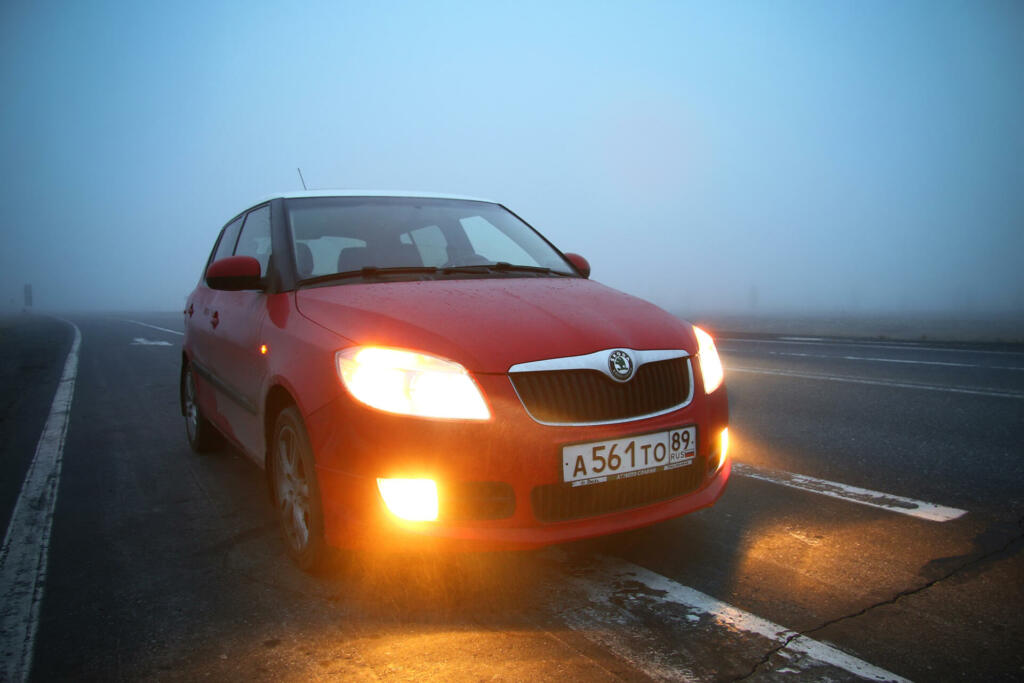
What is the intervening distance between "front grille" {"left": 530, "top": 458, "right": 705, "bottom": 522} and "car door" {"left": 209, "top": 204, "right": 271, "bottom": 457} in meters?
1.47

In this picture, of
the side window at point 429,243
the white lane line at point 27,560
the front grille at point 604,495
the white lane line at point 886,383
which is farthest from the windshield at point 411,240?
the white lane line at point 886,383

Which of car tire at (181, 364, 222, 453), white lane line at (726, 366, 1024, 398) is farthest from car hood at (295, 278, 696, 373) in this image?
white lane line at (726, 366, 1024, 398)

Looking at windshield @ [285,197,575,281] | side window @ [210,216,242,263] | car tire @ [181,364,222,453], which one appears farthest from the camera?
car tire @ [181,364,222,453]

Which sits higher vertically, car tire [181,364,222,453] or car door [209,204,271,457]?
car door [209,204,271,457]

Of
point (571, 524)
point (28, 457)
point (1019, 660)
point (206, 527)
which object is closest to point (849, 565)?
point (1019, 660)

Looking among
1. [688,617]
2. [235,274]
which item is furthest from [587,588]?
[235,274]

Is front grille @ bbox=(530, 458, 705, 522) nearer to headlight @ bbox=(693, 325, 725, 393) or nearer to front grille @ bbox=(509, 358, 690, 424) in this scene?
front grille @ bbox=(509, 358, 690, 424)

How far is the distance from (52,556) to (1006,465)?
5.29 m

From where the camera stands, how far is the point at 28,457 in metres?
5.05

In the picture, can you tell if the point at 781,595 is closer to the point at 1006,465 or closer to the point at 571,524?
the point at 571,524

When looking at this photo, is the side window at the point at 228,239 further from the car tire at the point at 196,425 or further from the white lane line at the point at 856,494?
A: the white lane line at the point at 856,494

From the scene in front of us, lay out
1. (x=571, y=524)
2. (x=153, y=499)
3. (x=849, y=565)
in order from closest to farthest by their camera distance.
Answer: (x=571, y=524), (x=849, y=565), (x=153, y=499)

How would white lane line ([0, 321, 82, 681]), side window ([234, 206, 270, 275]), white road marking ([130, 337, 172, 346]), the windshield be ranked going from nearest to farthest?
white lane line ([0, 321, 82, 681])
the windshield
side window ([234, 206, 270, 275])
white road marking ([130, 337, 172, 346])

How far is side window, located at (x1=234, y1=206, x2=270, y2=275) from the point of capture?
3.75m
